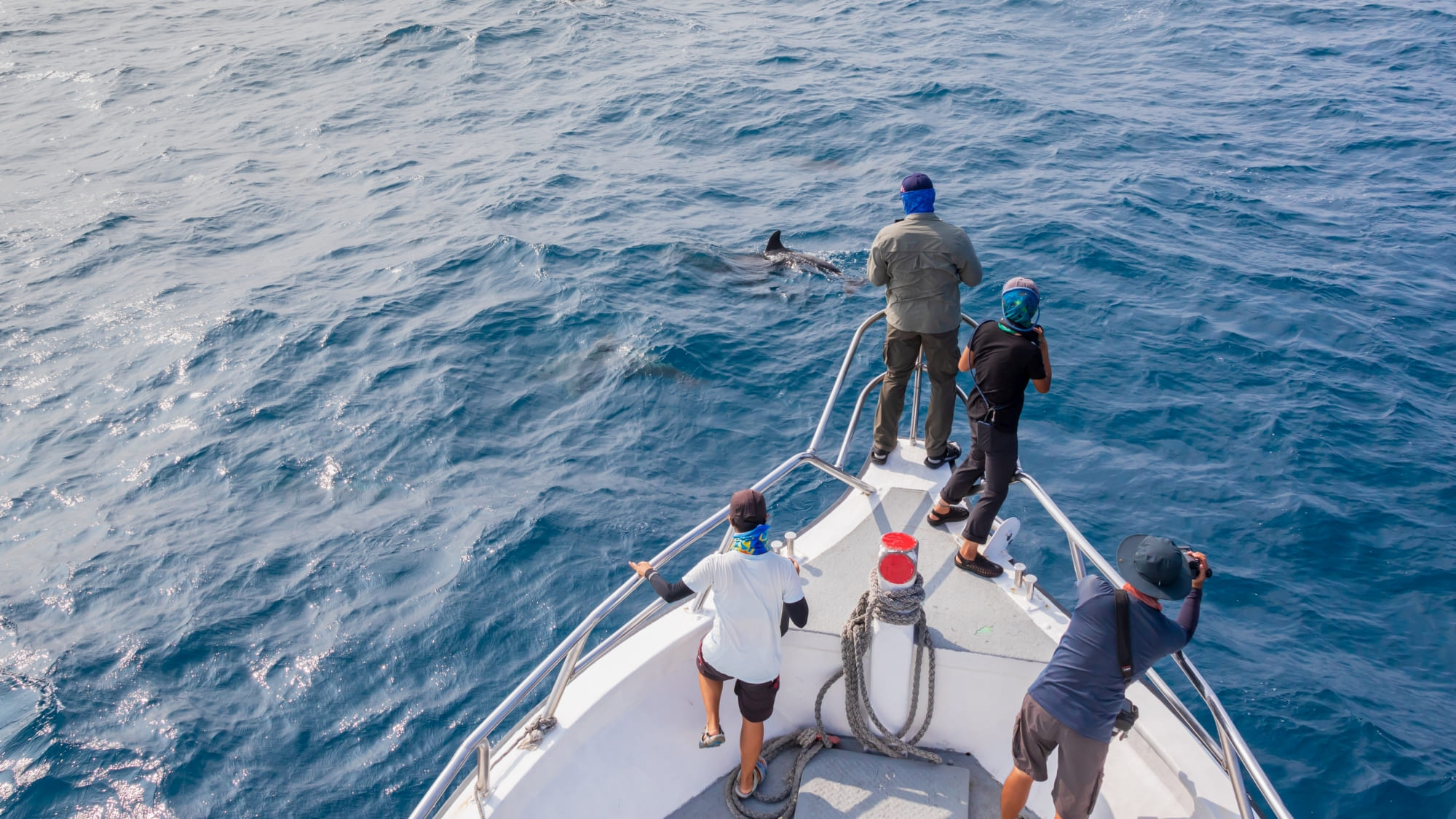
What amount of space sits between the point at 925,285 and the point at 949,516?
1.87m

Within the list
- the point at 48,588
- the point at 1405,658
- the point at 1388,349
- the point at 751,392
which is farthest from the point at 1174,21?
the point at 48,588

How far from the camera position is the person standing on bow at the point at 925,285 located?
7340mm

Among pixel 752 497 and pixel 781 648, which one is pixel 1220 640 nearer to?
pixel 781 648

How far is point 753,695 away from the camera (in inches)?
218

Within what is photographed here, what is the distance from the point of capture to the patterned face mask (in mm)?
6238

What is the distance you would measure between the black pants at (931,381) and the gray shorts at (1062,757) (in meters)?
3.03

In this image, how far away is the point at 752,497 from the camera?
203 inches

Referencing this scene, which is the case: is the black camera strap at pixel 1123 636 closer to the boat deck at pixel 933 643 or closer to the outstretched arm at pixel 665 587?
the boat deck at pixel 933 643

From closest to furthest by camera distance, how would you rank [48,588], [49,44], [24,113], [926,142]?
[48,588], [926,142], [24,113], [49,44]

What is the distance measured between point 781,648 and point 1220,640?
5042 mm

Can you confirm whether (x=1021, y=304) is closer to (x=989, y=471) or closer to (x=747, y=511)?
(x=989, y=471)

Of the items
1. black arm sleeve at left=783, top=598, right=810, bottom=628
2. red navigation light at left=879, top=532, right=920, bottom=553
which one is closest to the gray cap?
red navigation light at left=879, top=532, right=920, bottom=553

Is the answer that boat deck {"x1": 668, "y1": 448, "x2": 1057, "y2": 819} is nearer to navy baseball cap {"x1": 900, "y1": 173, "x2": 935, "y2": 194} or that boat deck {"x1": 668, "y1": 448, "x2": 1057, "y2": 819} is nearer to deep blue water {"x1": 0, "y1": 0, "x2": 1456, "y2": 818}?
navy baseball cap {"x1": 900, "y1": 173, "x2": 935, "y2": 194}

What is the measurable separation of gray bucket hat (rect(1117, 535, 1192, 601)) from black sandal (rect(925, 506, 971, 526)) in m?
2.53
